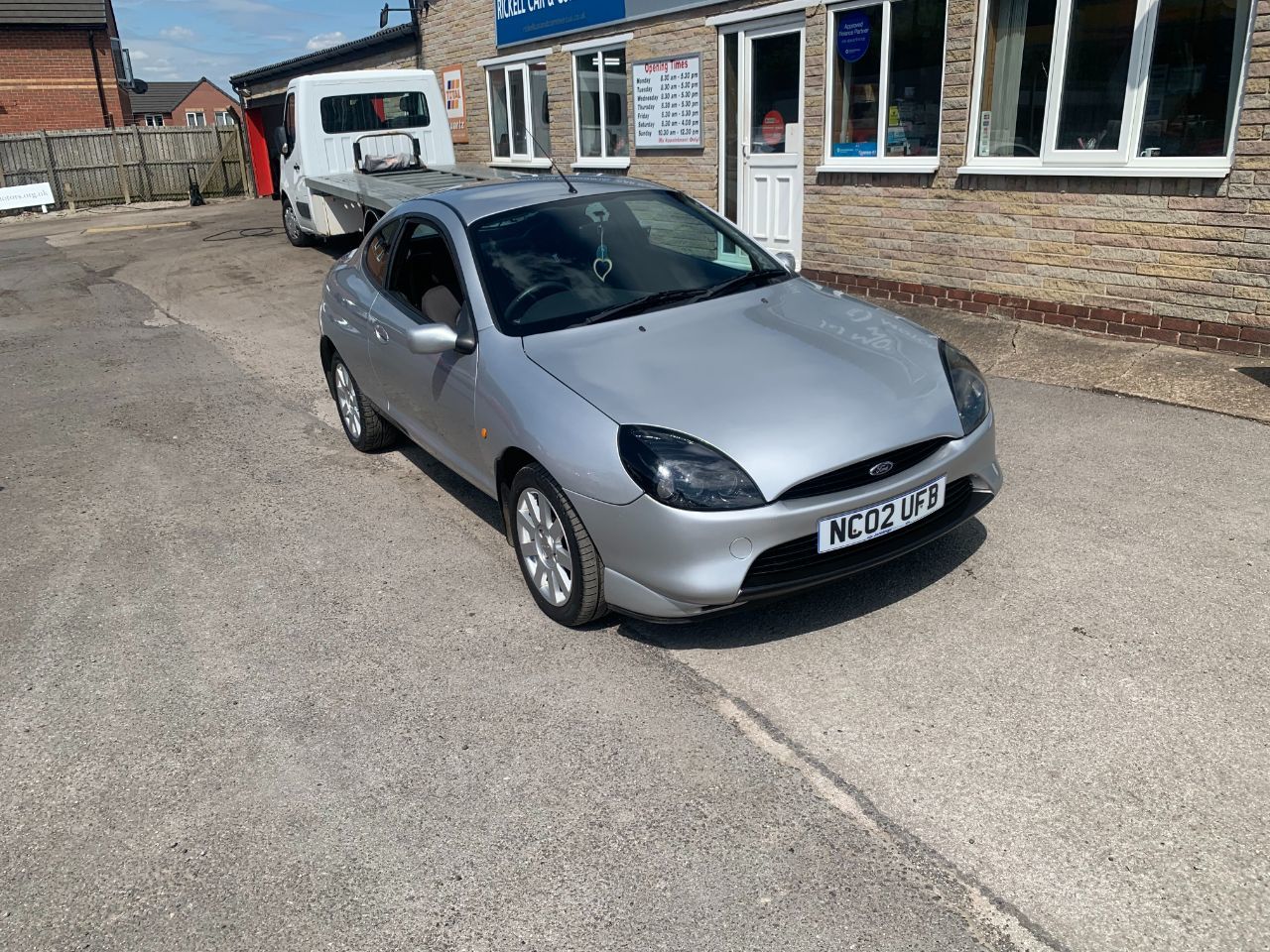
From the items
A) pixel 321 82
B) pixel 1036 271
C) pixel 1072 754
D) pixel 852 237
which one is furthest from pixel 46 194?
pixel 1072 754

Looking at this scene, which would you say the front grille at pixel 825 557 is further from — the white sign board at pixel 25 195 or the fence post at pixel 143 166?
the fence post at pixel 143 166

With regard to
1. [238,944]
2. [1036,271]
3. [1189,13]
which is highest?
[1189,13]

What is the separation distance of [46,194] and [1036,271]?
23.4 metres

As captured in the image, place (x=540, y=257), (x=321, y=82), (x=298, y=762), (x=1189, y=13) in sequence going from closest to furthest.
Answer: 1. (x=298, y=762)
2. (x=540, y=257)
3. (x=1189, y=13)
4. (x=321, y=82)

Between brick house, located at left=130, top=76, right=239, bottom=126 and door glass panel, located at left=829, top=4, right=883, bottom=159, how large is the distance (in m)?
57.2

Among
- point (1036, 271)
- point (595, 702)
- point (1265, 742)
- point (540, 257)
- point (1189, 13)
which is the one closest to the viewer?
point (1265, 742)

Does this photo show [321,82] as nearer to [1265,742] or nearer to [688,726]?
[688,726]

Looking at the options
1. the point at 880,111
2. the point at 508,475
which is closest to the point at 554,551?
the point at 508,475

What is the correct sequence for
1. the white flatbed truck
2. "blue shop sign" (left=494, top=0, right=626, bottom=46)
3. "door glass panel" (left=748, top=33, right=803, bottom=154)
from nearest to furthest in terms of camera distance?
"door glass panel" (left=748, top=33, right=803, bottom=154) < "blue shop sign" (left=494, top=0, right=626, bottom=46) < the white flatbed truck

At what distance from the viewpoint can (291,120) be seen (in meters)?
14.3

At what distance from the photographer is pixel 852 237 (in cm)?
965

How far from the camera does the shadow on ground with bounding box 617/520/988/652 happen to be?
373 cm

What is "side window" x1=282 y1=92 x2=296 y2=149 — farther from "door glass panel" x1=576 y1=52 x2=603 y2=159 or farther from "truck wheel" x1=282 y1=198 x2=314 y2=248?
"door glass panel" x1=576 y1=52 x2=603 y2=159

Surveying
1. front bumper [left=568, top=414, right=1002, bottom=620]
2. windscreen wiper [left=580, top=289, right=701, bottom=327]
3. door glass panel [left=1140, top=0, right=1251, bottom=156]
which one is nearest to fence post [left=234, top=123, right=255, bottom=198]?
door glass panel [left=1140, top=0, right=1251, bottom=156]
